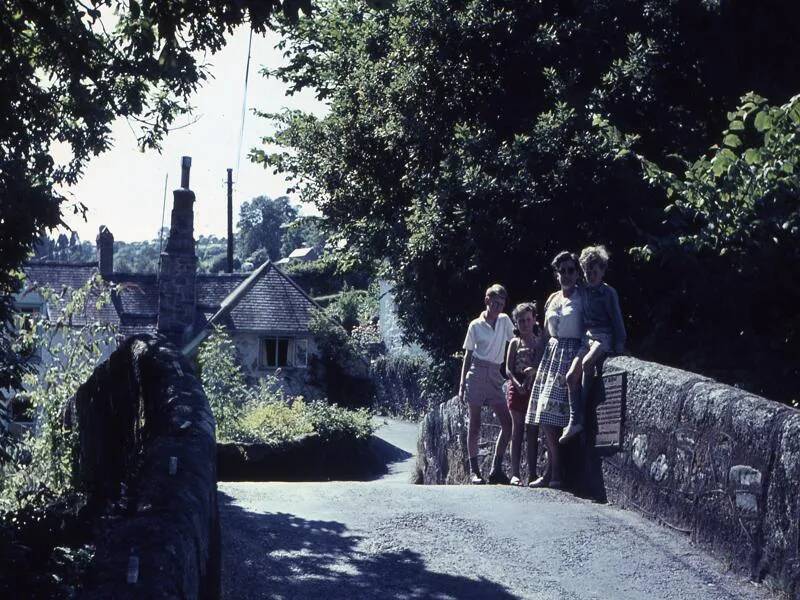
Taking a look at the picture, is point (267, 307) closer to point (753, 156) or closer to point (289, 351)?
point (289, 351)

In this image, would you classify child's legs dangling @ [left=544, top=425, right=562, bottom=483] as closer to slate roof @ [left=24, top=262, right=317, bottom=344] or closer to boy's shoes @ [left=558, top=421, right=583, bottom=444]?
boy's shoes @ [left=558, top=421, right=583, bottom=444]

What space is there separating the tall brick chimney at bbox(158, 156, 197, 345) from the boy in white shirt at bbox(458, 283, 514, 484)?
22.1 meters

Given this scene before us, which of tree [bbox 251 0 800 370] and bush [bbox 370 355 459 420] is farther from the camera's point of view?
bush [bbox 370 355 459 420]

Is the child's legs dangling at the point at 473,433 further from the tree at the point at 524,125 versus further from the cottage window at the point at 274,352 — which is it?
the cottage window at the point at 274,352

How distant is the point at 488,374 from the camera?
11461 mm

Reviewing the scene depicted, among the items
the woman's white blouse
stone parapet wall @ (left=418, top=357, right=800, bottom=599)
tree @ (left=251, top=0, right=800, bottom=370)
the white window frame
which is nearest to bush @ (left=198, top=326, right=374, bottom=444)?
tree @ (left=251, top=0, right=800, bottom=370)

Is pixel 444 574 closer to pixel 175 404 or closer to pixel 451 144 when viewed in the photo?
pixel 175 404

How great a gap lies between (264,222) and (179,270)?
103117 mm

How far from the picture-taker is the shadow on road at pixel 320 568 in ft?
Result: 21.2

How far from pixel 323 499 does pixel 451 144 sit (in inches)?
286

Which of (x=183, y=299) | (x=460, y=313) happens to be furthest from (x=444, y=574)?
(x=183, y=299)

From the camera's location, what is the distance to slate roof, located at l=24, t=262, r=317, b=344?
41875 millimetres

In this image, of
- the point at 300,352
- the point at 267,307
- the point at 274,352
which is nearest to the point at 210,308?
the point at 267,307

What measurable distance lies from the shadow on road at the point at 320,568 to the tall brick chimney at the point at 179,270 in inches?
992
